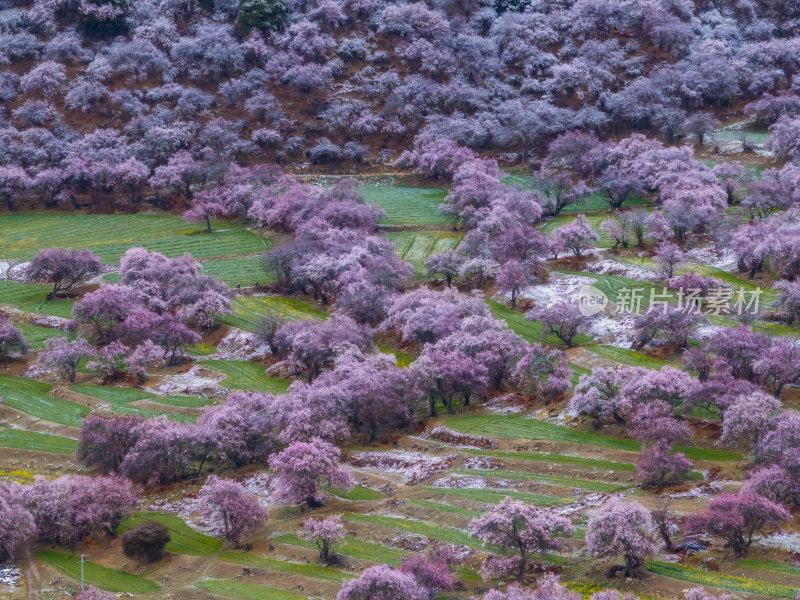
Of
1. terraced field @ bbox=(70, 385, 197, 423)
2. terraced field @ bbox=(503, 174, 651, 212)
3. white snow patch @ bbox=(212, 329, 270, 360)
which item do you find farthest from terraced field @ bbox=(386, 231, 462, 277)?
terraced field @ bbox=(70, 385, 197, 423)

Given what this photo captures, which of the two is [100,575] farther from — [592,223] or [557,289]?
[592,223]

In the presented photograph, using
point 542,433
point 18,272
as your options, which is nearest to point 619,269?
point 542,433

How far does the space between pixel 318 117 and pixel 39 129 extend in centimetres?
3266

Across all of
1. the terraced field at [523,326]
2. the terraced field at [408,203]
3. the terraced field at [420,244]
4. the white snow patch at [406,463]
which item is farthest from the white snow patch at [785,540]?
the terraced field at [408,203]

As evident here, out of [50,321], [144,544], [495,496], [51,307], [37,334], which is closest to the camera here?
[144,544]

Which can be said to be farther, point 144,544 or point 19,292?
point 19,292

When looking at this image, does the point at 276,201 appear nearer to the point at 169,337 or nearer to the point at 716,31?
the point at 169,337

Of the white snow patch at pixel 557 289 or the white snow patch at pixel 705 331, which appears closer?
the white snow patch at pixel 705 331

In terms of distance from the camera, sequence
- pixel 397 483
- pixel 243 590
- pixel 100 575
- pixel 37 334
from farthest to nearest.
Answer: pixel 37 334
pixel 397 483
pixel 100 575
pixel 243 590

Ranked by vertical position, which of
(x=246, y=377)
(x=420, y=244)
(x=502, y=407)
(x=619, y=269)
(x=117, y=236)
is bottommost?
A: (x=246, y=377)

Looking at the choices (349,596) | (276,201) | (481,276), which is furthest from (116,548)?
(276,201)

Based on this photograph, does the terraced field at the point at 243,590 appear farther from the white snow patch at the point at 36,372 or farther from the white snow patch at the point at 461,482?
the white snow patch at the point at 36,372

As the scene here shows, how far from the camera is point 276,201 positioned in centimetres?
9681

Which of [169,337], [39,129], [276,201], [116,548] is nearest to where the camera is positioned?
[116,548]
